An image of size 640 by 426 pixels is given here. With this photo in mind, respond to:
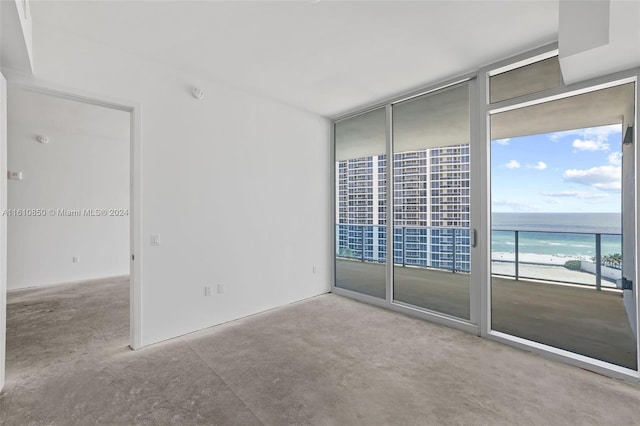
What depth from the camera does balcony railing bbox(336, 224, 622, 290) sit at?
185 inches

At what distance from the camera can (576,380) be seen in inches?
90.7

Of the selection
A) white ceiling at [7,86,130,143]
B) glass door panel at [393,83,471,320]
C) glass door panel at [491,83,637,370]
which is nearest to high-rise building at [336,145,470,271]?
glass door panel at [393,83,471,320]

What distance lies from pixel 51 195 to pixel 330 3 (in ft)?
21.7

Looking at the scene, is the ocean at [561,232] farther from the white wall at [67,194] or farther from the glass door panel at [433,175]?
the white wall at [67,194]

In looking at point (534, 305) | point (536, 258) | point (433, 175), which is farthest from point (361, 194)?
point (536, 258)

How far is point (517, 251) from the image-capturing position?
5.63 meters

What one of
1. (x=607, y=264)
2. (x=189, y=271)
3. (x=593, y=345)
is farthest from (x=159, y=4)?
(x=607, y=264)

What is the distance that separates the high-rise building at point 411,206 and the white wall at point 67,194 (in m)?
4.17

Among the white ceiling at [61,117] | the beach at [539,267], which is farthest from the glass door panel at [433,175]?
the white ceiling at [61,117]

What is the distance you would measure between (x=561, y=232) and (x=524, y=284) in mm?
1111

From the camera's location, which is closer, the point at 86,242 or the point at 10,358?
the point at 10,358

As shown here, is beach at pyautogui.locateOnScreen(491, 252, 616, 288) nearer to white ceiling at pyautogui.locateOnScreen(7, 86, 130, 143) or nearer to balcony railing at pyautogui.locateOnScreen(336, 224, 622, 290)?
balcony railing at pyautogui.locateOnScreen(336, 224, 622, 290)

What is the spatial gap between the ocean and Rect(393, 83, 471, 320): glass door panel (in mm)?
1006

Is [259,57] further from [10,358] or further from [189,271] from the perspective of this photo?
[10,358]
